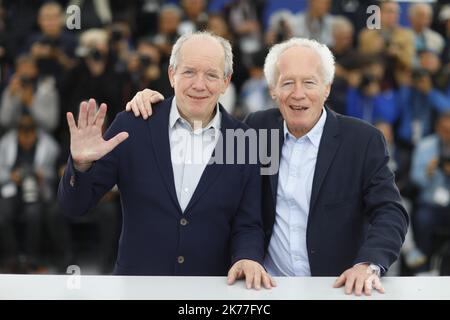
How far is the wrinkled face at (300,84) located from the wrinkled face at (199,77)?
19cm

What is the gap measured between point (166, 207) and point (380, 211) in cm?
63

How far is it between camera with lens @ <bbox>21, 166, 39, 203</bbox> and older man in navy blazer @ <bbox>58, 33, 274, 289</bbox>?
251 cm

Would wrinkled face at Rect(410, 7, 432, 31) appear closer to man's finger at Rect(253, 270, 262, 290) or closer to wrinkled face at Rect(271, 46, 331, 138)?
wrinkled face at Rect(271, 46, 331, 138)

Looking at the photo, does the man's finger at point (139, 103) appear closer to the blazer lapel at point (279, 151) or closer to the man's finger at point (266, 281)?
the blazer lapel at point (279, 151)

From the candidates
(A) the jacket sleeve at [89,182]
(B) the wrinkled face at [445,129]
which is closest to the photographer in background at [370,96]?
(B) the wrinkled face at [445,129]

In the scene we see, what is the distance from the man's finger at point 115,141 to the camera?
215 cm

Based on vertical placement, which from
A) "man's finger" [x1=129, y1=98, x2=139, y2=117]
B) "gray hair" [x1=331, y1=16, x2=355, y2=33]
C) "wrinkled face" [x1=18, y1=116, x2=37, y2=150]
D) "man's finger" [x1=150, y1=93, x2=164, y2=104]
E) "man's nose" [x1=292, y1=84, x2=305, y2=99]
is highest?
"gray hair" [x1=331, y1=16, x2=355, y2=33]

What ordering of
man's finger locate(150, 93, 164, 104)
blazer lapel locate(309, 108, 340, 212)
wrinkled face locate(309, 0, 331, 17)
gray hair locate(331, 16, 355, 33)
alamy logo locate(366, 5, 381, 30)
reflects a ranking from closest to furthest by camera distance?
1. blazer lapel locate(309, 108, 340, 212)
2. man's finger locate(150, 93, 164, 104)
3. alamy logo locate(366, 5, 381, 30)
4. gray hair locate(331, 16, 355, 33)
5. wrinkled face locate(309, 0, 331, 17)

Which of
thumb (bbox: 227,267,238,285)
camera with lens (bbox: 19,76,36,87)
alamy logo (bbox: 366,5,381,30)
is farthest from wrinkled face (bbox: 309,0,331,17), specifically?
thumb (bbox: 227,267,238,285)

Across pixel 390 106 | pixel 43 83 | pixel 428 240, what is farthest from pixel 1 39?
pixel 428 240

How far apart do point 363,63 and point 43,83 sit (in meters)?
2.03

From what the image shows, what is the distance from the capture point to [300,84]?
235 centimetres

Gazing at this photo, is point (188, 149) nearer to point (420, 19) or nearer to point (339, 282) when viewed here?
point (339, 282)

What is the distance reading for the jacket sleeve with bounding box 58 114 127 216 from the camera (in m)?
2.21
